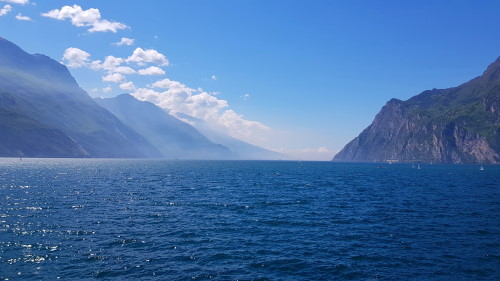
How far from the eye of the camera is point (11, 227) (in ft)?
149

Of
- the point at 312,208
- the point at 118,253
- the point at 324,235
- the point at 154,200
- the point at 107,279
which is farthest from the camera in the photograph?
the point at 154,200

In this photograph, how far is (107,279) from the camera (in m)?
28.3

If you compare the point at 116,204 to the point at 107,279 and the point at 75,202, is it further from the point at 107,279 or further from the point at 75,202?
the point at 107,279

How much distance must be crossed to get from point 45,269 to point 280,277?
22.5 meters

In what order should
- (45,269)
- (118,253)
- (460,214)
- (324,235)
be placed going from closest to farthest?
(45,269) → (118,253) → (324,235) → (460,214)

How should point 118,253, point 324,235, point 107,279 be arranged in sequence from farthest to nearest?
point 324,235 < point 118,253 < point 107,279

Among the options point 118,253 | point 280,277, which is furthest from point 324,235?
point 118,253

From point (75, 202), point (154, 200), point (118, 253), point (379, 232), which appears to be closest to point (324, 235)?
point (379, 232)

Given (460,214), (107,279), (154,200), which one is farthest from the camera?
(154,200)

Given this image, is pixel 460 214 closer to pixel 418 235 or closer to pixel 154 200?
pixel 418 235

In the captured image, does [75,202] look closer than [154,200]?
Yes

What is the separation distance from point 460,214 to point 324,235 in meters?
32.3

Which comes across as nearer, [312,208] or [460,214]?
[460,214]

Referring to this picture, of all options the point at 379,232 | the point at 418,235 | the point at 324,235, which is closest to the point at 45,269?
the point at 324,235
